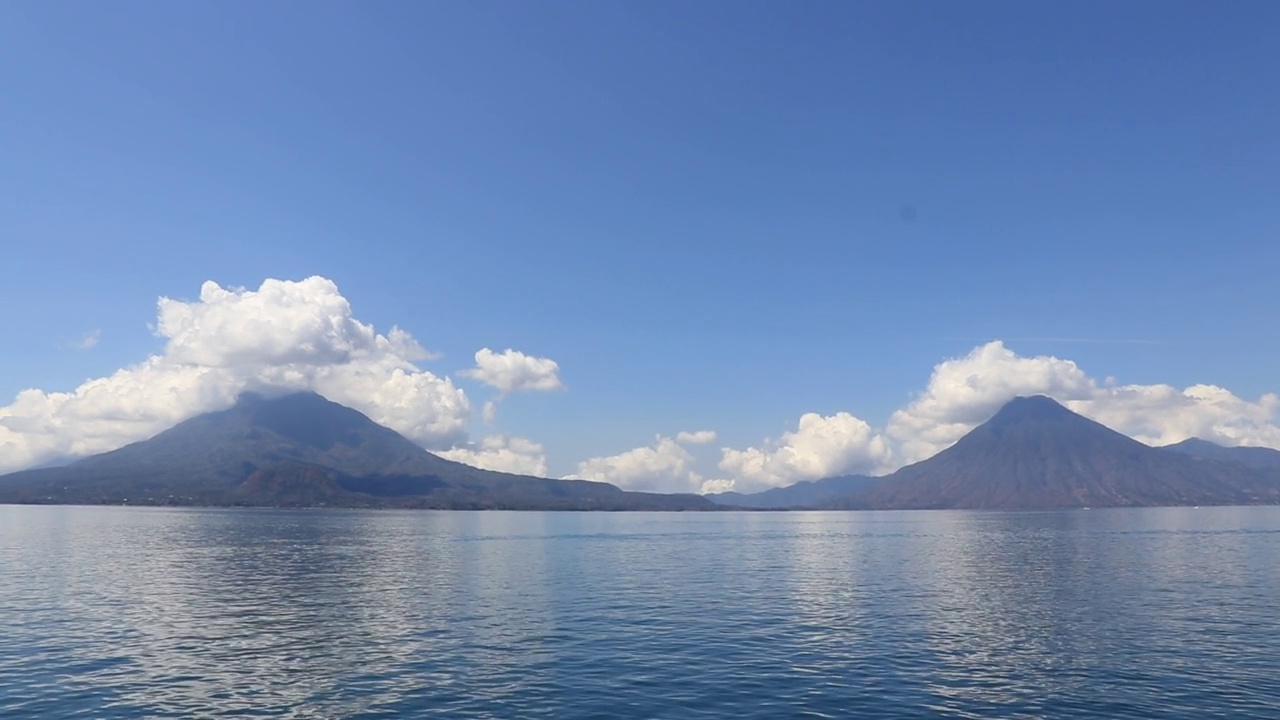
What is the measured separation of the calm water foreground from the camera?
153ft

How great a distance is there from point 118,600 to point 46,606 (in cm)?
637

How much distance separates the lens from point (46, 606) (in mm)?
80312

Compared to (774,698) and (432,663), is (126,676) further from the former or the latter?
(774,698)

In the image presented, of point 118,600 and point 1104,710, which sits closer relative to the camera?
point 1104,710

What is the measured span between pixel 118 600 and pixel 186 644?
2995 cm

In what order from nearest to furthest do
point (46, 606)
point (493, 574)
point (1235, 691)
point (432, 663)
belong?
point (1235, 691) < point (432, 663) < point (46, 606) < point (493, 574)

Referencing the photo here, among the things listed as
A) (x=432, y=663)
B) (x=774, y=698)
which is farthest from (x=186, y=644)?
(x=774, y=698)

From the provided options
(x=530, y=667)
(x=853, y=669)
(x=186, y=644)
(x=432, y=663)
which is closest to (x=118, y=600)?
(x=186, y=644)

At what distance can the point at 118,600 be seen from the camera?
85188 millimetres

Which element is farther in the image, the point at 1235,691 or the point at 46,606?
the point at 46,606

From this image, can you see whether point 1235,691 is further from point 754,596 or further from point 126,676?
point 126,676

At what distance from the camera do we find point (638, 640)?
6469cm

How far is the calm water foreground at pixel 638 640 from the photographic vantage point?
46.7 m

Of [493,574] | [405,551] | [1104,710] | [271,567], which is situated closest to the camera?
[1104,710]
